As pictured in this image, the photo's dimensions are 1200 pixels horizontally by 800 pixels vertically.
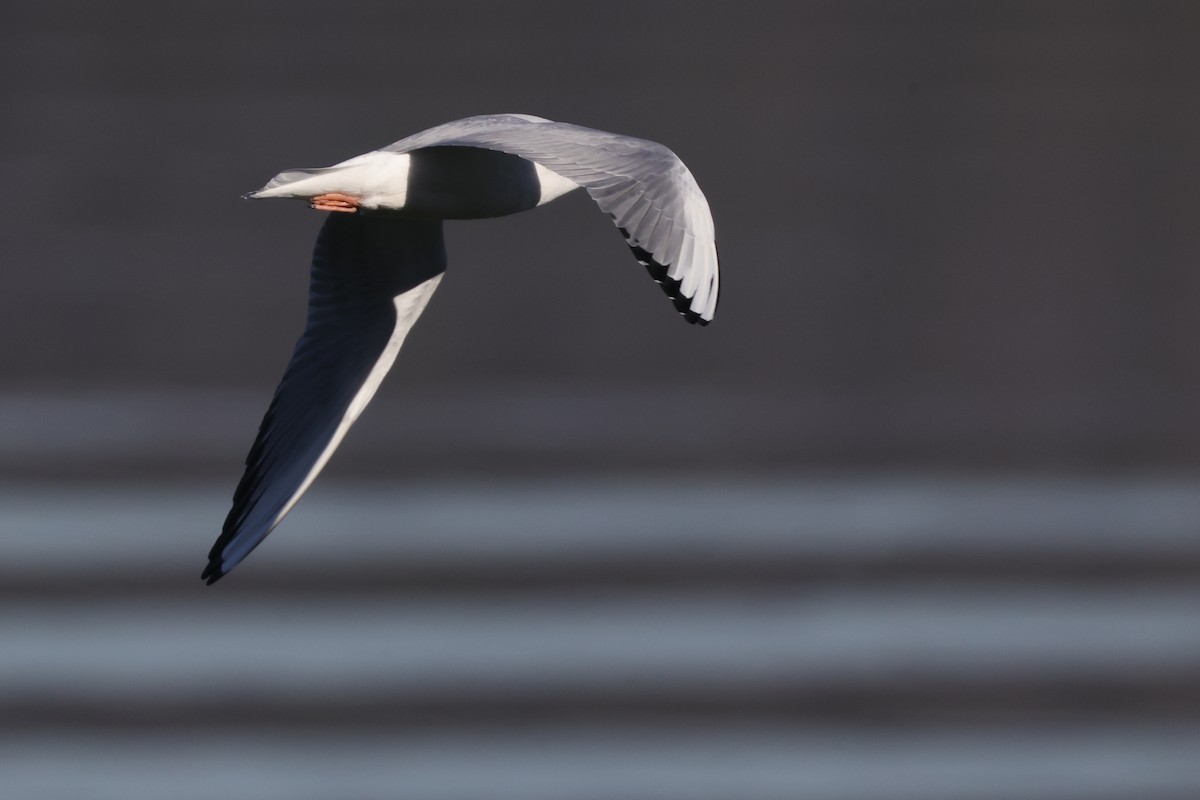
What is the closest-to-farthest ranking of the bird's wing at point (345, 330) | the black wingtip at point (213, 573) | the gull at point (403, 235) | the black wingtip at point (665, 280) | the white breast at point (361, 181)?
the black wingtip at point (665, 280), the gull at point (403, 235), the white breast at point (361, 181), the black wingtip at point (213, 573), the bird's wing at point (345, 330)

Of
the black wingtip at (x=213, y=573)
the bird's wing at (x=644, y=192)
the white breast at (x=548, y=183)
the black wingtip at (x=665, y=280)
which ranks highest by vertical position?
the white breast at (x=548, y=183)

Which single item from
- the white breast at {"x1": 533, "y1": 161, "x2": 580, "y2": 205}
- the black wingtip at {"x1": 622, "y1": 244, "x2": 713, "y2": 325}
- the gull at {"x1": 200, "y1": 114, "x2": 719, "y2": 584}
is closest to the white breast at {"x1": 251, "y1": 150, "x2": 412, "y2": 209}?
the gull at {"x1": 200, "y1": 114, "x2": 719, "y2": 584}

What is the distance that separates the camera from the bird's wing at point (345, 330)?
2.98 m

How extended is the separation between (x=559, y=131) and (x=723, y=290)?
5.08 m

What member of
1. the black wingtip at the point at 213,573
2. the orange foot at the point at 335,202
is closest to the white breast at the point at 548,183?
the orange foot at the point at 335,202

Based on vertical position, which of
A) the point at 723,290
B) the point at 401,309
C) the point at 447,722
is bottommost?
the point at 447,722

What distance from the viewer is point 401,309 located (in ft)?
9.98

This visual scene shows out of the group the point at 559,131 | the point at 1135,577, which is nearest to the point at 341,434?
the point at 559,131

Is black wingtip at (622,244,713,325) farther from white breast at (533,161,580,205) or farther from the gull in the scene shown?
white breast at (533,161,580,205)

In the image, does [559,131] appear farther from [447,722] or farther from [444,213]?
[447,722]

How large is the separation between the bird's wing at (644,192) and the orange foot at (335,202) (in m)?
0.09

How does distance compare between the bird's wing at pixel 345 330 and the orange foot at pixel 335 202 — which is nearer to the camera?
the orange foot at pixel 335 202

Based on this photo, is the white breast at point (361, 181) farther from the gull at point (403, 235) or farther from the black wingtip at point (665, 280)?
the black wingtip at point (665, 280)

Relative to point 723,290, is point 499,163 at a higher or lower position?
lower
